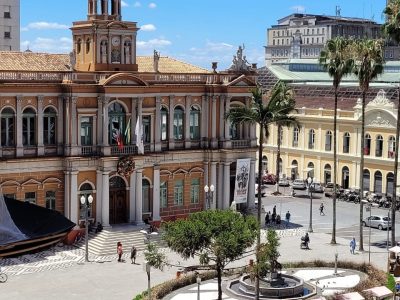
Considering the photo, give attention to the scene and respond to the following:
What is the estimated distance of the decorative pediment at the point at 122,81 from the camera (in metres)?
57.8

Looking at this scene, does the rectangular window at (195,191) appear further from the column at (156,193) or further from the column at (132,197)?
the column at (132,197)

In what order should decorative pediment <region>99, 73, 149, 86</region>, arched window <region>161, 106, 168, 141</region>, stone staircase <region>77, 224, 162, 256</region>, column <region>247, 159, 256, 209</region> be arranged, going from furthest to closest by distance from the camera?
column <region>247, 159, 256, 209</region> < arched window <region>161, 106, 168, 141</region> < decorative pediment <region>99, 73, 149, 86</region> < stone staircase <region>77, 224, 162, 256</region>

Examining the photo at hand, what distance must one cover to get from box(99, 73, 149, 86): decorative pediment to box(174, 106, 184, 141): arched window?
16.5ft

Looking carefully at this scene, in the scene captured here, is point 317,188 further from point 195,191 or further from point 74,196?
point 74,196

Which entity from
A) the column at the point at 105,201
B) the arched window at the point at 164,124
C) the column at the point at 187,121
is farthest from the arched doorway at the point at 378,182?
the column at the point at 105,201

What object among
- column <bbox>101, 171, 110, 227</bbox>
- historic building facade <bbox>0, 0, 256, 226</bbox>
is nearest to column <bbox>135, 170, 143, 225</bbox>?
historic building facade <bbox>0, 0, 256, 226</bbox>

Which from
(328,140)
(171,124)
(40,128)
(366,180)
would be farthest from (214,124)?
(328,140)

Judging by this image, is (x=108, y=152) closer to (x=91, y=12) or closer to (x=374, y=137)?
(x=91, y=12)

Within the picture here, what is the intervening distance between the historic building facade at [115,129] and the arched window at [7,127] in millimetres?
72

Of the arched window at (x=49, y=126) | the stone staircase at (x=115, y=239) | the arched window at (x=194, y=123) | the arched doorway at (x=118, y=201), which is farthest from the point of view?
the arched window at (x=194, y=123)

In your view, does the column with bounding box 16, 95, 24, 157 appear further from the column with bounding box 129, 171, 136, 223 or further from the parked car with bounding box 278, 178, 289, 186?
the parked car with bounding box 278, 178, 289, 186

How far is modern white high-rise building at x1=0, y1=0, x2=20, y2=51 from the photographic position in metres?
101

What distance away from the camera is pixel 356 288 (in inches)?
1686

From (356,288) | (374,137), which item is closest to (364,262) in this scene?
(356,288)
